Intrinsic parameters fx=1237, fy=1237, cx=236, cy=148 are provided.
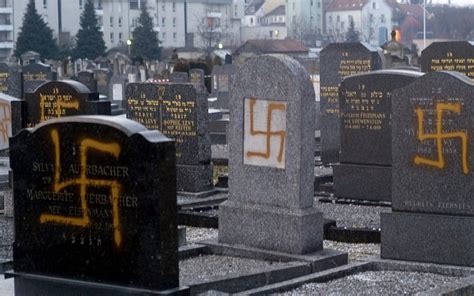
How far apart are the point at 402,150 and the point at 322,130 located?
852cm

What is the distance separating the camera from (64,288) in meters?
9.27

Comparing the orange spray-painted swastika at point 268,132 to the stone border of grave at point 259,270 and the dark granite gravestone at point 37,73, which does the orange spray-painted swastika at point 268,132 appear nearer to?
the stone border of grave at point 259,270

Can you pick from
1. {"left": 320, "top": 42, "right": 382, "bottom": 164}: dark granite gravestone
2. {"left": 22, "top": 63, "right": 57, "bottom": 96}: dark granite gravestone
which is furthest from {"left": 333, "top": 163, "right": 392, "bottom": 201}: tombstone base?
{"left": 22, "top": 63, "right": 57, "bottom": 96}: dark granite gravestone

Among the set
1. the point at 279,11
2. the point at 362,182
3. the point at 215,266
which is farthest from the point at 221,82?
the point at 279,11

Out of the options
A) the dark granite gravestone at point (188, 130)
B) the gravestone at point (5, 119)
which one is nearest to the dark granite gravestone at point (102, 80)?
the gravestone at point (5, 119)

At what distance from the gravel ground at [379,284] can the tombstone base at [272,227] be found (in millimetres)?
792

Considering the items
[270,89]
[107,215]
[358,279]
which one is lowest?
[358,279]

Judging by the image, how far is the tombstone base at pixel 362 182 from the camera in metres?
16.5

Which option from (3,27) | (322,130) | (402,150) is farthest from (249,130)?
(3,27)

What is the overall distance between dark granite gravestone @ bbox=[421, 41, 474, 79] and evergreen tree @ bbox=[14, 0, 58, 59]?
5381 cm

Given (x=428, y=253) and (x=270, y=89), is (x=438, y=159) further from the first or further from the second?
(x=270, y=89)

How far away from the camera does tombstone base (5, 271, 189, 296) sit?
349 inches

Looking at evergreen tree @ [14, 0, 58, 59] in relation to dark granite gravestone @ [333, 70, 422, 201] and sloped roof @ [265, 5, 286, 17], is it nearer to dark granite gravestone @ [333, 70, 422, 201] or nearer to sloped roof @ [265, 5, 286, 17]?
dark granite gravestone @ [333, 70, 422, 201]

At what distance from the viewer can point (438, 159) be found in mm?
12000
